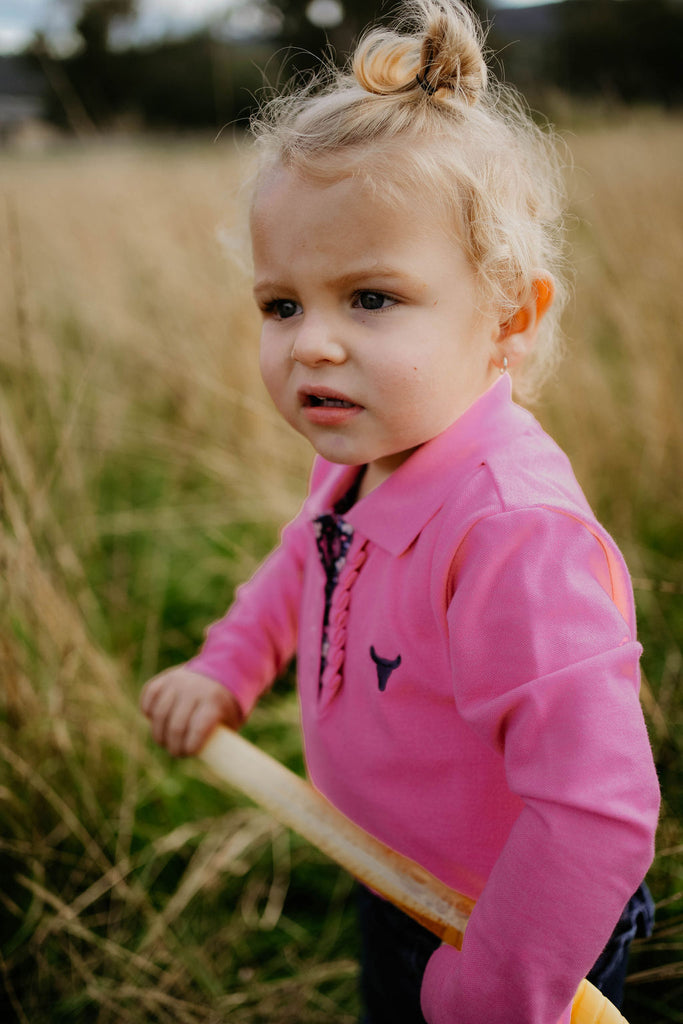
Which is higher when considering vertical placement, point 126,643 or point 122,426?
point 122,426

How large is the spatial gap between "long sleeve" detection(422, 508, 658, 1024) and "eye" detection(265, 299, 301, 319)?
33cm

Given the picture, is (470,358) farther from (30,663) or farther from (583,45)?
(583,45)

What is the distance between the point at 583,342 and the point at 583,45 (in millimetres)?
6989

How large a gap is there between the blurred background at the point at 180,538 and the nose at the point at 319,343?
0.34m

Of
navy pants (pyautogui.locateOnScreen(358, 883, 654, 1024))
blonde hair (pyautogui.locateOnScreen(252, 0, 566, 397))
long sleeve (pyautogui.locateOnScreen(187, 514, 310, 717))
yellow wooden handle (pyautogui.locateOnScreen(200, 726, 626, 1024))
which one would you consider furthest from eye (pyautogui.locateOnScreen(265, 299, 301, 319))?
navy pants (pyautogui.locateOnScreen(358, 883, 654, 1024))

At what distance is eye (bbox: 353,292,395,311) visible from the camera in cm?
77

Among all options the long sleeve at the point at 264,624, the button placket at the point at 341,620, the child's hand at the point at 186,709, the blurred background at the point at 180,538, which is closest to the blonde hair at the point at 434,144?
the blurred background at the point at 180,538

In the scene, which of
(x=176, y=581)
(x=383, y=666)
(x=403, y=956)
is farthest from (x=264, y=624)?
(x=176, y=581)

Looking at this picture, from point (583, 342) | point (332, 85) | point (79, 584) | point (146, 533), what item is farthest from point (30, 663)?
point (583, 342)

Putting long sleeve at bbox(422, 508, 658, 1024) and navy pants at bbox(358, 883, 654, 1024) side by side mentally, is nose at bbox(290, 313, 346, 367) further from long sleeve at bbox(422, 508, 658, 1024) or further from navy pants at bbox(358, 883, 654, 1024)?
navy pants at bbox(358, 883, 654, 1024)

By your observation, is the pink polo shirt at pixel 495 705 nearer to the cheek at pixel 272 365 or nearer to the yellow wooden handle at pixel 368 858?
the yellow wooden handle at pixel 368 858

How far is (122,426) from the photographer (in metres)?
2.58

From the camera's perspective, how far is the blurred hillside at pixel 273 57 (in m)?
2.27

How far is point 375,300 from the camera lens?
2.52ft
